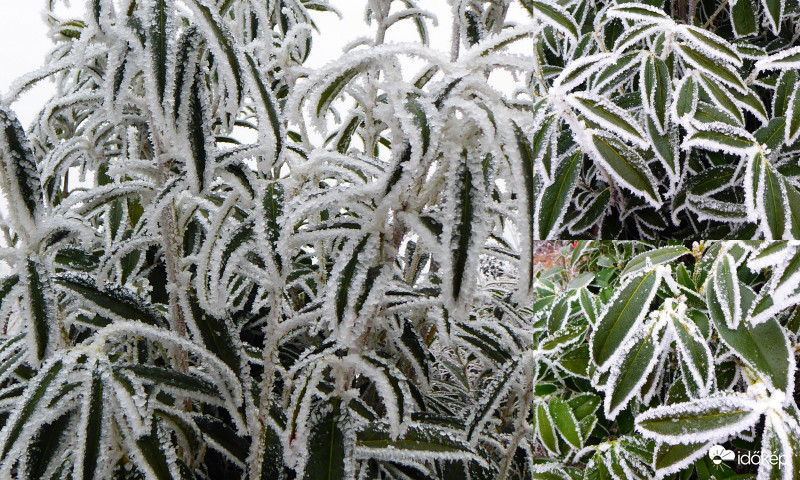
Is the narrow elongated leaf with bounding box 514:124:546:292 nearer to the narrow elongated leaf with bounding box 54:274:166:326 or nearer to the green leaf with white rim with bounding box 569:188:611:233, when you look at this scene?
the green leaf with white rim with bounding box 569:188:611:233

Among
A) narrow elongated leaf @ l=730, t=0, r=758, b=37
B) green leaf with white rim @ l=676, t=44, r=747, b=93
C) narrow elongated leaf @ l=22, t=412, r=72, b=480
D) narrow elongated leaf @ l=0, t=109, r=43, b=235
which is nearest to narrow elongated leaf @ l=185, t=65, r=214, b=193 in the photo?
narrow elongated leaf @ l=0, t=109, r=43, b=235

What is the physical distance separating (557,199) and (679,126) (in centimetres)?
17

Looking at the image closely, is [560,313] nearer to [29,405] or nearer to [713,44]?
[713,44]

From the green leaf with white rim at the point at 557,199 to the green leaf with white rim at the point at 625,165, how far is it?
4cm

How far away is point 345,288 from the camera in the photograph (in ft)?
1.61

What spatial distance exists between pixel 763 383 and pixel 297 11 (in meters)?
0.95

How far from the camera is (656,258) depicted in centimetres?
61

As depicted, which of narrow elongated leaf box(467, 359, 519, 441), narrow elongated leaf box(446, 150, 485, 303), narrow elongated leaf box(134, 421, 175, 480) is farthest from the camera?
narrow elongated leaf box(467, 359, 519, 441)

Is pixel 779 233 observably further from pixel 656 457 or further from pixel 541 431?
pixel 541 431

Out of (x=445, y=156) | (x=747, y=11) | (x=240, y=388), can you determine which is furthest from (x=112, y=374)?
(x=747, y=11)
